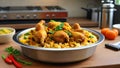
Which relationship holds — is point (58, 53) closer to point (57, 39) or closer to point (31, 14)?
point (57, 39)

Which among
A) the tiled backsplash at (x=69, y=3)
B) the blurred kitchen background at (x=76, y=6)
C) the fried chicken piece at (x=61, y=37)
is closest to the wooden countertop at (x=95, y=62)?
the fried chicken piece at (x=61, y=37)

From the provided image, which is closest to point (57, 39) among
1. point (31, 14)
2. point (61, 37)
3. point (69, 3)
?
point (61, 37)

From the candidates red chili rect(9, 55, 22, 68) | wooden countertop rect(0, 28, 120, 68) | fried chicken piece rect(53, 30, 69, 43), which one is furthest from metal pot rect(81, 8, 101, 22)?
red chili rect(9, 55, 22, 68)

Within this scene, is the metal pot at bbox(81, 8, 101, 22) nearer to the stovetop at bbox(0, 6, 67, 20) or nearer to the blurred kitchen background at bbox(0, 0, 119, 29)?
Answer: the blurred kitchen background at bbox(0, 0, 119, 29)

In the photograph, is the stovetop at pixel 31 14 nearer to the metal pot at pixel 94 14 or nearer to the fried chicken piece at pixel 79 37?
the metal pot at pixel 94 14

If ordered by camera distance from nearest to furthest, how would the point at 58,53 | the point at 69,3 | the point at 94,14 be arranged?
the point at 58,53
the point at 94,14
the point at 69,3

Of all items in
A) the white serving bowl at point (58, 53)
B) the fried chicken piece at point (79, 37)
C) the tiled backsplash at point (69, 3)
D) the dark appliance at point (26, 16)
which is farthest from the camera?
the tiled backsplash at point (69, 3)

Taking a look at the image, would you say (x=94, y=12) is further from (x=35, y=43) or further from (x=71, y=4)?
(x=35, y=43)

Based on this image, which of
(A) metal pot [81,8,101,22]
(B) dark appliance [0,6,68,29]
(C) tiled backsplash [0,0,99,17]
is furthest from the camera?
(C) tiled backsplash [0,0,99,17]
